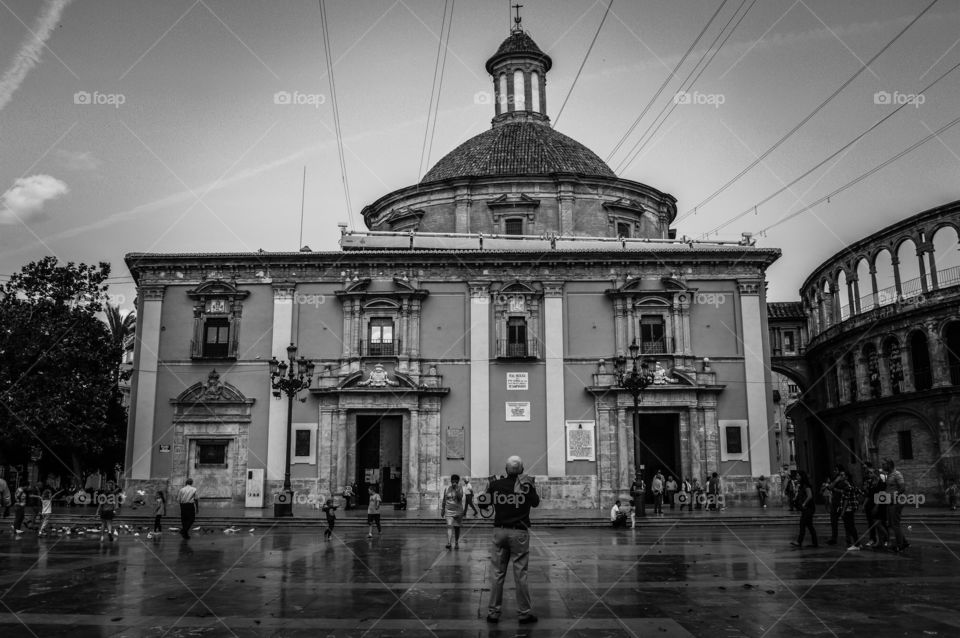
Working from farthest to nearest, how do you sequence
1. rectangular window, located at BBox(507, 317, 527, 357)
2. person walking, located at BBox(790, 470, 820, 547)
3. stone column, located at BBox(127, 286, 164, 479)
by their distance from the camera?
rectangular window, located at BBox(507, 317, 527, 357)
stone column, located at BBox(127, 286, 164, 479)
person walking, located at BBox(790, 470, 820, 547)

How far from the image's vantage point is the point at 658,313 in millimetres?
28547

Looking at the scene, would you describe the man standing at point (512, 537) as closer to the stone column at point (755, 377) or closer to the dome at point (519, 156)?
the stone column at point (755, 377)

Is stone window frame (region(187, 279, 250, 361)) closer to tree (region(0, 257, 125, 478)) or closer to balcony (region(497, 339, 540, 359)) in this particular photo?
tree (region(0, 257, 125, 478))

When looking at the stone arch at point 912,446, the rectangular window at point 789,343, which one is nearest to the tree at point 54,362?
the stone arch at point 912,446

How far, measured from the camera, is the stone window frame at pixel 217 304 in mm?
28672

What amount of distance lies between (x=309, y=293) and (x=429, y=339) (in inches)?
190

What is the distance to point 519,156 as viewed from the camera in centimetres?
3444

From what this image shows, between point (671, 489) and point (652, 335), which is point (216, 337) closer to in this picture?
point (652, 335)

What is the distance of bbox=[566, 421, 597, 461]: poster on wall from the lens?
27578mm


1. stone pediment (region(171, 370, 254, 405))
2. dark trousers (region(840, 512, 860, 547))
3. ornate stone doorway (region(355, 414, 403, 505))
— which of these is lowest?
dark trousers (region(840, 512, 860, 547))

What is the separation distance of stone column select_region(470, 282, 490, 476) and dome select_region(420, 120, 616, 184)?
671 cm

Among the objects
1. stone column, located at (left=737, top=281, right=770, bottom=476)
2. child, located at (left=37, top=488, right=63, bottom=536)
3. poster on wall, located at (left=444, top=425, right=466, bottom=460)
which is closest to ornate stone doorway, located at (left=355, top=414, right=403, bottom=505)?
poster on wall, located at (left=444, top=425, right=466, bottom=460)

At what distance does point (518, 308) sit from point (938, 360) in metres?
18.0

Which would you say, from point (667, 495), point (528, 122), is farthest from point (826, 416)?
point (528, 122)
